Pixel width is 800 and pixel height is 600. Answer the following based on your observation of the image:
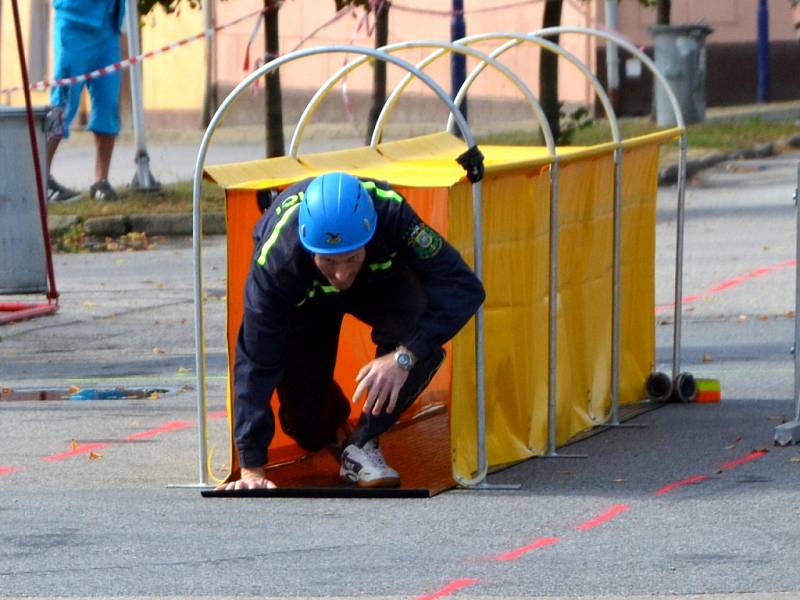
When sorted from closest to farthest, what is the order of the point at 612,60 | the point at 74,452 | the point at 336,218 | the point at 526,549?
the point at 526,549, the point at 336,218, the point at 74,452, the point at 612,60

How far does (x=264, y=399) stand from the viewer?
6289mm

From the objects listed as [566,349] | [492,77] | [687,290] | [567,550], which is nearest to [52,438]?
[566,349]

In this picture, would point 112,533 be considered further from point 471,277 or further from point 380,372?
point 471,277

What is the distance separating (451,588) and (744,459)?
2.19 meters

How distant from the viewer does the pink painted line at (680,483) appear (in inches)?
257

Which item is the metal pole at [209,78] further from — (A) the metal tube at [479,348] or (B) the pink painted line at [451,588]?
(B) the pink painted line at [451,588]

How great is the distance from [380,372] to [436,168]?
4.24ft

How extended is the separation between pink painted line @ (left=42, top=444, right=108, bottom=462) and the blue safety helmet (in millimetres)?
1955

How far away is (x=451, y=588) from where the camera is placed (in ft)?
17.1

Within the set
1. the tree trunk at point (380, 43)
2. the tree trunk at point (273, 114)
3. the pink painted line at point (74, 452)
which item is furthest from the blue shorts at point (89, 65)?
the pink painted line at point (74, 452)

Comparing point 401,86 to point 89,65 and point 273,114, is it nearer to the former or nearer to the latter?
point 89,65

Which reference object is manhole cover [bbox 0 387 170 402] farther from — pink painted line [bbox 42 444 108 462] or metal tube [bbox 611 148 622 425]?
metal tube [bbox 611 148 622 425]

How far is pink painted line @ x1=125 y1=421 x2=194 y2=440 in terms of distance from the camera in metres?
7.89

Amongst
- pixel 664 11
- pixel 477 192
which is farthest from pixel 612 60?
pixel 477 192
